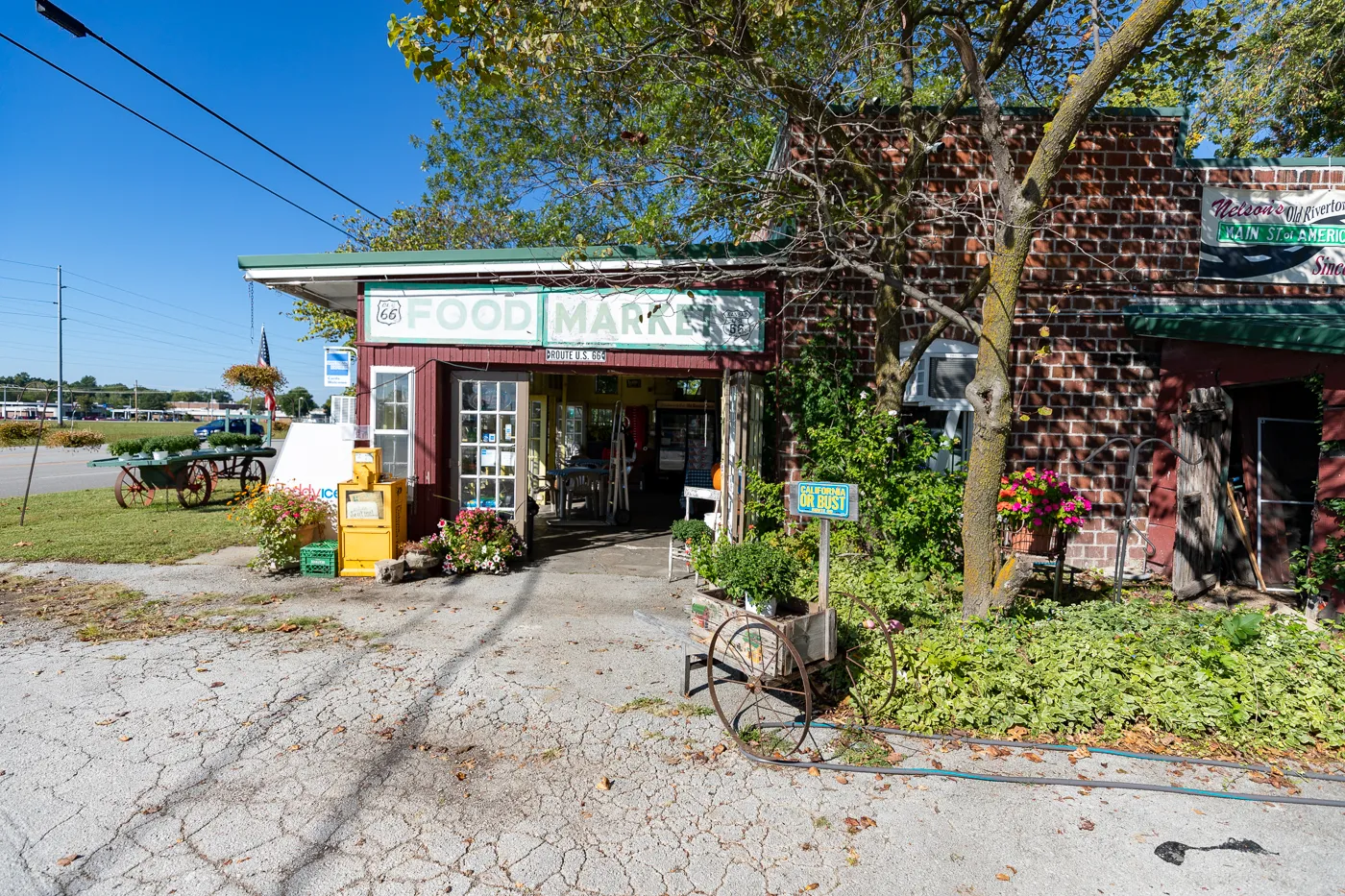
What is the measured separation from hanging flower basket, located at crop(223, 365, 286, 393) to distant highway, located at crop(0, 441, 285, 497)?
70.8 inches

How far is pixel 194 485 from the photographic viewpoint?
13.0 metres

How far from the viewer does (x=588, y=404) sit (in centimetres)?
1606

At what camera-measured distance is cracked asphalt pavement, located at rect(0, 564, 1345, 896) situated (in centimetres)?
306

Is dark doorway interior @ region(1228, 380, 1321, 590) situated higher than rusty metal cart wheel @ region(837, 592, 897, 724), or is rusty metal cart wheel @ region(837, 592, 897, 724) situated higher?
dark doorway interior @ region(1228, 380, 1321, 590)

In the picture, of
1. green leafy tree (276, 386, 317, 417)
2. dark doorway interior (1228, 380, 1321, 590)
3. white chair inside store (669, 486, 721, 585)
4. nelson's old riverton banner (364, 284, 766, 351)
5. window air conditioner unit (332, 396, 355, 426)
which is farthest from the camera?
green leafy tree (276, 386, 317, 417)

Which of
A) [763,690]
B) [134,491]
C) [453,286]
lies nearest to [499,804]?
[763,690]

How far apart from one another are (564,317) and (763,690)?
562cm

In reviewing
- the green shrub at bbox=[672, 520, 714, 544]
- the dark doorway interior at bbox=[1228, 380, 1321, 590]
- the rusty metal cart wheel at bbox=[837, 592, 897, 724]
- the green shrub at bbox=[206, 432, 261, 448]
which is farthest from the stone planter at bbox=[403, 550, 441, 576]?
the dark doorway interior at bbox=[1228, 380, 1321, 590]

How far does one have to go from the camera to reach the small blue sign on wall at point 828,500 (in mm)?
4309

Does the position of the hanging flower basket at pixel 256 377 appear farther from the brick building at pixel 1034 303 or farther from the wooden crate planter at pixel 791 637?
the wooden crate planter at pixel 791 637

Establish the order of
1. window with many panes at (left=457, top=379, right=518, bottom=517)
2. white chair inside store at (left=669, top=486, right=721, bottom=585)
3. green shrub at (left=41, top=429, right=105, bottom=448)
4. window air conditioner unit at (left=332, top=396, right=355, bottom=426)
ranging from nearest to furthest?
1. white chair inside store at (left=669, top=486, right=721, bottom=585)
2. window with many panes at (left=457, top=379, right=518, bottom=517)
3. window air conditioner unit at (left=332, top=396, right=355, bottom=426)
4. green shrub at (left=41, top=429, right=105, bottom=448)

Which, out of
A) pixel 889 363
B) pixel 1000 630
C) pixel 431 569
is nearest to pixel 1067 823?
pixel 1000 630

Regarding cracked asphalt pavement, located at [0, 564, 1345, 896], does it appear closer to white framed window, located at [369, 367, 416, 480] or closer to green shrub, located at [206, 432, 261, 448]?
white framed window, located at [369, 367, 416, 480]

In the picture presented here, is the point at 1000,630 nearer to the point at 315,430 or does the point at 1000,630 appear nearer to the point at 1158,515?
the point at 1158,515
